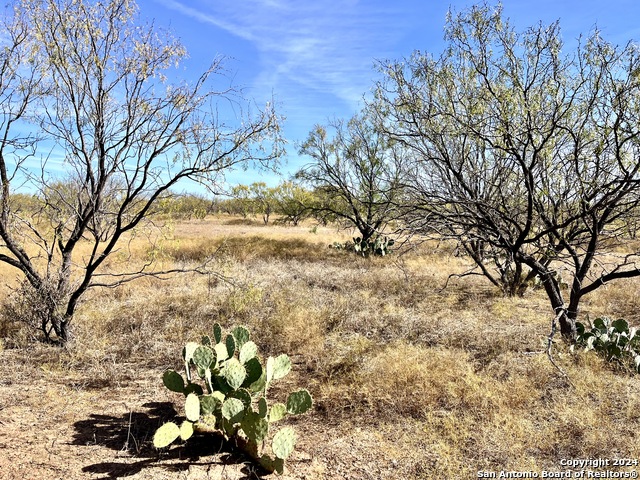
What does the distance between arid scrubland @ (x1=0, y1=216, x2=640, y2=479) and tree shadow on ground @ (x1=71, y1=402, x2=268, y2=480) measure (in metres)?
0.02

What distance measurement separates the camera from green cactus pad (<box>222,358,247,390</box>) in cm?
354

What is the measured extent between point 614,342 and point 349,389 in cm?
369

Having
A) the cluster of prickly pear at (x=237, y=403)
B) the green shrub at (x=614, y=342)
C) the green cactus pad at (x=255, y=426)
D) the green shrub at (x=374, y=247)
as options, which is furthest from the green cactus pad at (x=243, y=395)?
the green shrub at (x=374, y=247)

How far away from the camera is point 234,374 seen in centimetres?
355

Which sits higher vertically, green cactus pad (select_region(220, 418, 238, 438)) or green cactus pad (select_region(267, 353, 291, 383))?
green cactus pad (select_region(267, 353, 291, 383))

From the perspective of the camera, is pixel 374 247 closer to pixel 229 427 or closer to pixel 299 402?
pixel 299 402

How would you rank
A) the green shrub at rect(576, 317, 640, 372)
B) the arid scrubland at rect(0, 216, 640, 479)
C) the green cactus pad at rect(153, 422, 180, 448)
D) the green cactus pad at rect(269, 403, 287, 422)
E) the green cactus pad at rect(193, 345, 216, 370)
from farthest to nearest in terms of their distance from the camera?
1. the green shrub at rect(576, 317, 640, 372)
2. the green cactus pad at rect(193, 345, 216, 370)
3. the green cactus pad at rect(269, 403, 287, 422)
4. the arid scrubland at rect(0, 216, 640, 479)
5. the green cactus pad at rect(153, 422, 180, 448)

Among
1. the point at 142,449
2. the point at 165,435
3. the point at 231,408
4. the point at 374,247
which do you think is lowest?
the point at 142,449

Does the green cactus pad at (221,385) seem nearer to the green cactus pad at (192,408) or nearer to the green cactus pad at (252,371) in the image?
the green cactus pad at (252,371)

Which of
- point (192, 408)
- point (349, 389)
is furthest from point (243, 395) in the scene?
point (349, 389)

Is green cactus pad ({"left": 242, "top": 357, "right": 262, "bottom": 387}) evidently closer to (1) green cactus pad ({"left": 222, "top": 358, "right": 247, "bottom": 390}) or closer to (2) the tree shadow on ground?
(1) green cactus pad ({"left": 222, "top": 358, "right": 247, "bottom": 390})

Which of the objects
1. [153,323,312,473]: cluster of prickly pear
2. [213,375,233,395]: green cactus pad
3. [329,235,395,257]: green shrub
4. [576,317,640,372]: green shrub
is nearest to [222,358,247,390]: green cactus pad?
[153,323,312,473]: cluster of prickly pear

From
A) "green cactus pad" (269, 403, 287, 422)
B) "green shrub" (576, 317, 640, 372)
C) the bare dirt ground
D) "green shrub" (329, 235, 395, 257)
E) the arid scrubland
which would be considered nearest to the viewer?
the bare dirt ground

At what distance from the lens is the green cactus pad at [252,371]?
147 inches
